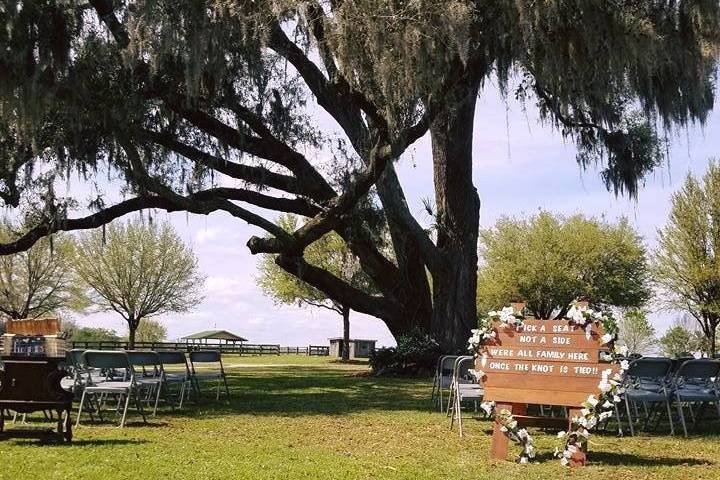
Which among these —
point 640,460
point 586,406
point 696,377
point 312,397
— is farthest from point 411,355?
point 586,406

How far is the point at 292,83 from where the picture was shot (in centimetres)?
1255

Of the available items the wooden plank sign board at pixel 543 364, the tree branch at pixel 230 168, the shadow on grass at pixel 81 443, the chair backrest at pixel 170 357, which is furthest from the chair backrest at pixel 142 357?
the tree branch at pixel 230 168

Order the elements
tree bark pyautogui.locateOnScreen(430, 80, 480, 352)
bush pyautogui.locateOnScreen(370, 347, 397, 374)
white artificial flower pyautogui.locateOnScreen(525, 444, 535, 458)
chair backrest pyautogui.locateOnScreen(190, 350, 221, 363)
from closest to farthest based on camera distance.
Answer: white artificial flower pyautogui.locateOnScreen(525, 444, 535, 458) → chair backrest pyautogui.locateOnScreen(190, 350, 221, 363) → tree bark pyautogui.locateOnScreen(430, 80, 480, 352) → bush pyautogui.locateOnScreen(370, 347, 397, 374)

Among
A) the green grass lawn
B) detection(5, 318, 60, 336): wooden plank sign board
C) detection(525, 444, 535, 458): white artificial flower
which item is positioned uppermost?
detection(5, 318, 60, 336): wooden plank sign board

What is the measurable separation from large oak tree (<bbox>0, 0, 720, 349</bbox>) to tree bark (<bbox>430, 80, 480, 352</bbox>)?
7.34ft

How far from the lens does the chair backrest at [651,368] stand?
7266mm

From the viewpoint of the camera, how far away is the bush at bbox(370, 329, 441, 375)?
16.1 m

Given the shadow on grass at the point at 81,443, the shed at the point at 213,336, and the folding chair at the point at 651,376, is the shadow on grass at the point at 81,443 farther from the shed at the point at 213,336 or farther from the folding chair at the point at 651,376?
the shed at the point at 213,336

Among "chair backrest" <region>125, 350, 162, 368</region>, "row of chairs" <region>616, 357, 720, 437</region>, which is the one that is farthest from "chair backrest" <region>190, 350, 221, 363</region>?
"row of chairs" <region>616, 357, 720, 437</region>

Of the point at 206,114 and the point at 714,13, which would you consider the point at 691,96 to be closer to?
the point at 714,13

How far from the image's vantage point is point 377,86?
9.25 meters

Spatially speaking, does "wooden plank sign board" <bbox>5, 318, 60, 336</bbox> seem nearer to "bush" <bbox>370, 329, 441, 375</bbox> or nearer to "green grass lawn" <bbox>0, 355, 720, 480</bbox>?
"green grass lawn" <bbox>0, 355, 720, 480</bbox>

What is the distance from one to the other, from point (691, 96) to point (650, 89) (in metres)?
0.66

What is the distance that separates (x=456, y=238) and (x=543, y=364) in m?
10.5
